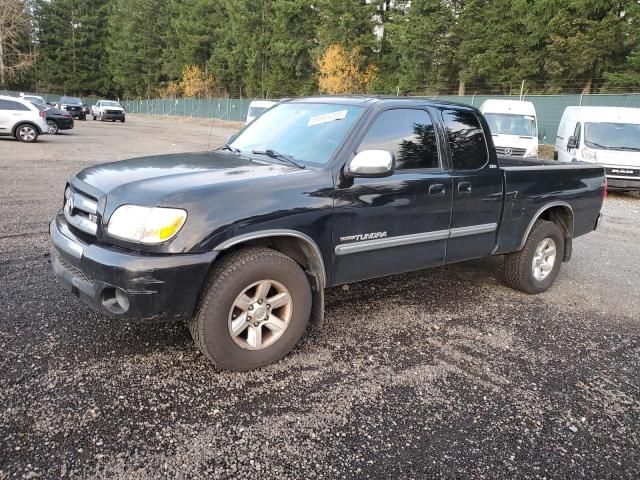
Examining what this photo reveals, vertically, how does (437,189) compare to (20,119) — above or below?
below

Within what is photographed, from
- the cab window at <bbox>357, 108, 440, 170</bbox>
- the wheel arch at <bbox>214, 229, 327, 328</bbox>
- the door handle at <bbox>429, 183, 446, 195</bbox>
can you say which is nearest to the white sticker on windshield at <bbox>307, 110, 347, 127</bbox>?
the cab window at <bbox>357, 108, 440, 170</bbox>

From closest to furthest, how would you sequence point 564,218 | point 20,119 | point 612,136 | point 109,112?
point 564,218 < point 612,136 < point 20,119 < point 109,112

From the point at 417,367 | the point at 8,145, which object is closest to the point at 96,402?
the point at 417,367

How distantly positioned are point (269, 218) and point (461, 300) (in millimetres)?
2565

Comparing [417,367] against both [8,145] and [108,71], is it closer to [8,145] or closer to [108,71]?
[8,145]

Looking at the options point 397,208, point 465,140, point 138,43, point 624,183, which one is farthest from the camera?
point 138,43

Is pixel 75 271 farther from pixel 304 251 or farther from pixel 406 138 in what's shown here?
pixel 406 138

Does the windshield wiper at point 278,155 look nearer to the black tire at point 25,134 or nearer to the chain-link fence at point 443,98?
the chain-link fence at point 443,98

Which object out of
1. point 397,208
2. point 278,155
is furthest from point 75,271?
point 397,208

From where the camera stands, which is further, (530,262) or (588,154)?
(588,154)

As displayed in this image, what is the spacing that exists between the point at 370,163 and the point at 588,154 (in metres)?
11.7

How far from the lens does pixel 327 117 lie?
4.04 meters

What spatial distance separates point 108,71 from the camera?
9012cm

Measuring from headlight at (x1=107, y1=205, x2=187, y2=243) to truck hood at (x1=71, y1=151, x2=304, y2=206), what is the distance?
0.06 metres
